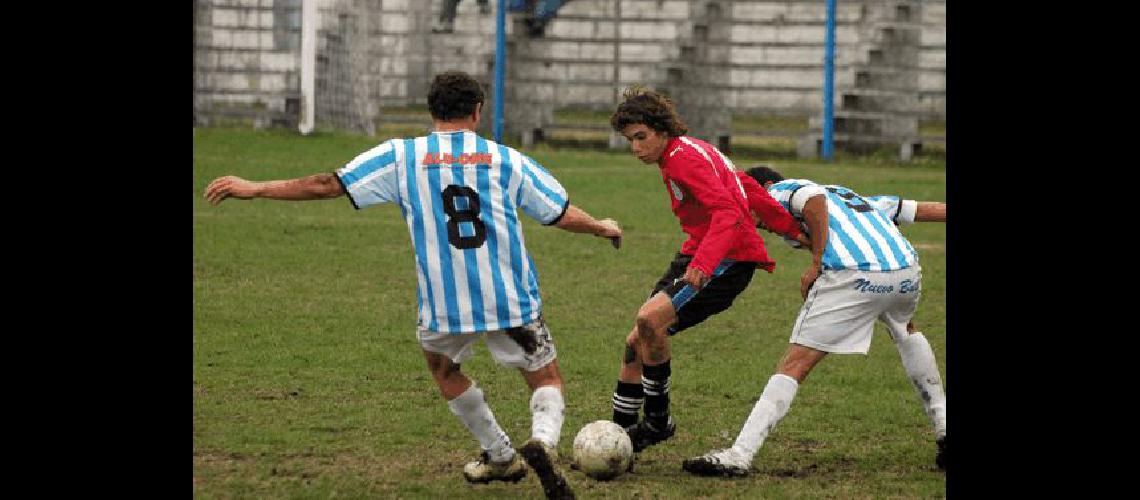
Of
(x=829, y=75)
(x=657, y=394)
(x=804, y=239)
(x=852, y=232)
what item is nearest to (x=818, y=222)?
(x=852, y=232)

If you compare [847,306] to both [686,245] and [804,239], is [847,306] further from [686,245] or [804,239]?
[686,245]

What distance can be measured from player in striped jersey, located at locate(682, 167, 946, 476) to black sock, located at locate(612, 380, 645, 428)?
0.58 metres

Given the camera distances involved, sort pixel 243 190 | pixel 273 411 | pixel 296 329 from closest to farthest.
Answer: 1. pixel 243 190
2. pixel 273 411
3. pixel 296 329

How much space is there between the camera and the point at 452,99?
21.5ft

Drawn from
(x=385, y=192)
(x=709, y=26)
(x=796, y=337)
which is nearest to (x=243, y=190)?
(x=385, y=192)

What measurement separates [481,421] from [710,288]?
1488mm

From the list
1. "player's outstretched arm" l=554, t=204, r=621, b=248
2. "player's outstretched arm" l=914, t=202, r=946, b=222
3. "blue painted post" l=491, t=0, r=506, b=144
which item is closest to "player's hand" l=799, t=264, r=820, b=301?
"player's outstretched arm" l=914, t=202, r=946, b=222

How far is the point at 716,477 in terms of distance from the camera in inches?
276

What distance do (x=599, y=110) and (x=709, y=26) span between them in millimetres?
2268

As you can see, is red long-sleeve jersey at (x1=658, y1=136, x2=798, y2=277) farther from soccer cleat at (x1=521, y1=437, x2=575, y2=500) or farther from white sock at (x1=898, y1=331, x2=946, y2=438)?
soccer cleat at (x1=521, y1=437, x2=575, y2=500)

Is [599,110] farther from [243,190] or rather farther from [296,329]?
[243,190]

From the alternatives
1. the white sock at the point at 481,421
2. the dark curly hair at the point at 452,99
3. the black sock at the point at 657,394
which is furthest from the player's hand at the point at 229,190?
the black sock at the point at 657,394

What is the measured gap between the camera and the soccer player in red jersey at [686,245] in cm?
718

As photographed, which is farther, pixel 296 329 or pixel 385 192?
pixel 296 329
